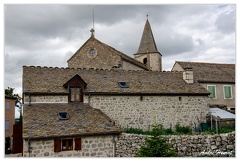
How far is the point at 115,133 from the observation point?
1226 centimetres

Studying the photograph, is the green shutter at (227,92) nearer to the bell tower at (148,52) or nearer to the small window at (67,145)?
the bell tower at (148,52)

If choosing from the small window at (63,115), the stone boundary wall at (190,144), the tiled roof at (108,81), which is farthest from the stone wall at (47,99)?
the stone boundary wall at (190,144)

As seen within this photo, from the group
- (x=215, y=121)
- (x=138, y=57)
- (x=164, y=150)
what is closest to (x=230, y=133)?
(x=215, y=121)

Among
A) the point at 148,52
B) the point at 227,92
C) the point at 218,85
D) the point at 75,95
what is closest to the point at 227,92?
the point at 227,92

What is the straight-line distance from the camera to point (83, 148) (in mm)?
11656

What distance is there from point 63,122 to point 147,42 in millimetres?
23251

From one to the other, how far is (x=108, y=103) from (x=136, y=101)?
1743mm

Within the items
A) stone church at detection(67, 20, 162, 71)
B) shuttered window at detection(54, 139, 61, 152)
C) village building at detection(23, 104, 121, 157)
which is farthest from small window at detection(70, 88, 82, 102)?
stone church at detection(67, 20, 162, 71)

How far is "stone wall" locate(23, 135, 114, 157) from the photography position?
428 inches

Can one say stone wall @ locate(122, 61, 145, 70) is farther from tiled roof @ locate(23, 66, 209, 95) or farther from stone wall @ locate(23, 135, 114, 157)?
stone wall @ locate(23, 135, 114, 157)

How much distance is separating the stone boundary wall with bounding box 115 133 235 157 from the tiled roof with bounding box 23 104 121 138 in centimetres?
80

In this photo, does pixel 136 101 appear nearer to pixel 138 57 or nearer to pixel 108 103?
pixel 108 103

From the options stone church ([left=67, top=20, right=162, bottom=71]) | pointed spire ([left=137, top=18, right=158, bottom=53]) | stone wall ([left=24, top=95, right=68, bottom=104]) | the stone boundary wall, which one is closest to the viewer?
the stone boundary wall

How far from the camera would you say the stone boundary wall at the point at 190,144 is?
12305 millimetres
